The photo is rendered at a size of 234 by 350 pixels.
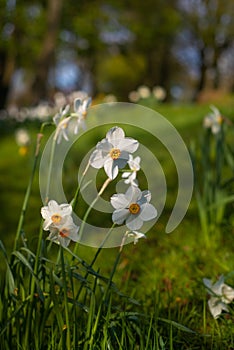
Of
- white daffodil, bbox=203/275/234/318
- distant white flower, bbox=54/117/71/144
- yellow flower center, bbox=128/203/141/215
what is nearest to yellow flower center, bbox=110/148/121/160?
yellow flower center, bbox=128/203/141/215

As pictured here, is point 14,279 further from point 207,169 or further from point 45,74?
point 45,74

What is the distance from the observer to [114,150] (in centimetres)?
101

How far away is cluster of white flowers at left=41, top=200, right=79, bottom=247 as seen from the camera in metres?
1.00

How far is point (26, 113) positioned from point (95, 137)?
236 cm

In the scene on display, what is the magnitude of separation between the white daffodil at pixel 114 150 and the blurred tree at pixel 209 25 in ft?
66.4

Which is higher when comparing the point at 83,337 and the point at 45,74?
the point at 45,74

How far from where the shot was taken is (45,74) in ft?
32.3

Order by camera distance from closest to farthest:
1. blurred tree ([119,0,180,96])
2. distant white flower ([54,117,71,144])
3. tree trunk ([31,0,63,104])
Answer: distant white flower ([54,117,71,144]) < tree trunk ([31,0,63,104]) < blurred tree ([119,0,180,96])

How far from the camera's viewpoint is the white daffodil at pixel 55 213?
100cm

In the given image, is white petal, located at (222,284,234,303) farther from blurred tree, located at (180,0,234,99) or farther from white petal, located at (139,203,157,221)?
Answer: blurred tree, located at (180,0,234,99)

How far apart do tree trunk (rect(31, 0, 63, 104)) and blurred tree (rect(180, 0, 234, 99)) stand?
469 inches

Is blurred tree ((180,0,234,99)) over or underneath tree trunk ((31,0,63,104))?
over

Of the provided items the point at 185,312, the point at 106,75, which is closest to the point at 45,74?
the point at 185,312

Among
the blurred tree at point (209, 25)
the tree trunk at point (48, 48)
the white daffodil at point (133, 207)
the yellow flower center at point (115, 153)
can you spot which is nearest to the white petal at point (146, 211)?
the white daffodil at point (133, 207)
